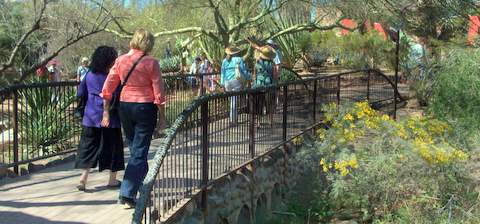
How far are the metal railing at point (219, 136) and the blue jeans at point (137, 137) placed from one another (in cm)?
21

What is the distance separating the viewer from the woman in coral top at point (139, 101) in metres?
5.37

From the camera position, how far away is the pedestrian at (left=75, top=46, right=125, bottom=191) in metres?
6.07

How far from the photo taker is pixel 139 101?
538 cm

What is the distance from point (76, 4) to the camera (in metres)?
13.4

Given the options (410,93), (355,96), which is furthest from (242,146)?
(410,93)

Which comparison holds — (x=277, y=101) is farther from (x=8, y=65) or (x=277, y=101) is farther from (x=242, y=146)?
(x=8, y=65)

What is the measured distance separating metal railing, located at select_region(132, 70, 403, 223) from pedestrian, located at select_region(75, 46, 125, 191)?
2.33 ft

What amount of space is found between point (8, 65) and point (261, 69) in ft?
14.6

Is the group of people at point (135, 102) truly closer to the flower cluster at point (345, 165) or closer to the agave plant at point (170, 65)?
the flower cluster at point (345, 165)

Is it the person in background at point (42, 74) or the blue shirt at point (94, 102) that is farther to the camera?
the person in background at point (42, 74)

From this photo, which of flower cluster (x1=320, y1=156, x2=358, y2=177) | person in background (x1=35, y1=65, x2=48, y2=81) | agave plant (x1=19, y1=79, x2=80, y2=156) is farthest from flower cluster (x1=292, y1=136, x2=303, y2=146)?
person in background (x1=35, y1=65, x2=48, y2=81)

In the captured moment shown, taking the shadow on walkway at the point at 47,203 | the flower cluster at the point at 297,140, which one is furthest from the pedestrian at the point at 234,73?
the shadow on walkway at the point at 47,203

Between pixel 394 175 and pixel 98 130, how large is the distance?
12.0 ft

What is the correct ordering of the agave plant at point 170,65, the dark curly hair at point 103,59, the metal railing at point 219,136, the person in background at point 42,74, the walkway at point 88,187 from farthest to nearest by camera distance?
the agave plant at point 170,65 → the person in background at point 42,74 → the dark curly hair at point 103,59 → the walkway at point 88,187 → the metal railing at point 219,136
